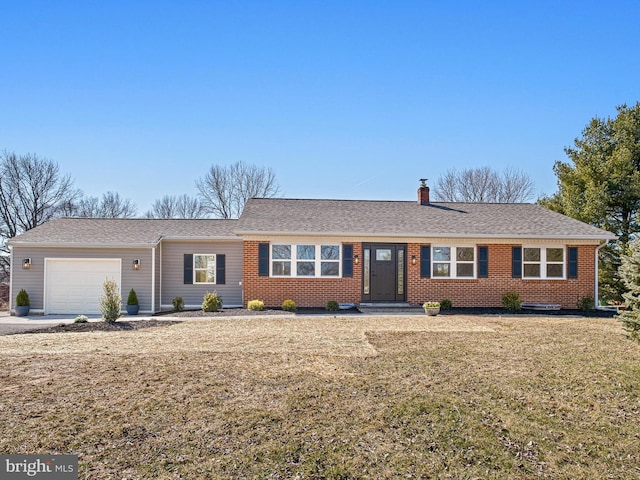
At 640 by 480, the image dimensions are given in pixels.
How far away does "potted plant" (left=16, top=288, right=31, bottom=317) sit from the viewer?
1488 cm

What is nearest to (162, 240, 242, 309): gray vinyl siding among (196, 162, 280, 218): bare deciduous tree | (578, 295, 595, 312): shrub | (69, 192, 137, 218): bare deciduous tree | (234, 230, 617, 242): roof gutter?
(234, 230, 617, 242): roof gutter

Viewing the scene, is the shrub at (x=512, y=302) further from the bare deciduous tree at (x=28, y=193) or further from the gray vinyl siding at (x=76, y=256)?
the bare deciduous tree at (x=28, y=193)

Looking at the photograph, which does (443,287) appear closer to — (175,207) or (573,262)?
(573,262)

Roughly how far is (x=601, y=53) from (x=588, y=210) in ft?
32.7

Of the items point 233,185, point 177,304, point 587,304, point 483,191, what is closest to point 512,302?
point 587,304

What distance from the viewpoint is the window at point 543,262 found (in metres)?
15.5

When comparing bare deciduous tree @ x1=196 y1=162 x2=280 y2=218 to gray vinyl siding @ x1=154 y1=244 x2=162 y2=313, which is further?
bare deciduous tree @ x1=196 y1=162 x2=280 y2=218

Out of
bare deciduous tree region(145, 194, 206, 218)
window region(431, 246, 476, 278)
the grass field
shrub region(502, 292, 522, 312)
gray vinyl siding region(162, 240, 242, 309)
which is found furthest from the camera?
bare deciduous tree region(145, 194, 206, 218)

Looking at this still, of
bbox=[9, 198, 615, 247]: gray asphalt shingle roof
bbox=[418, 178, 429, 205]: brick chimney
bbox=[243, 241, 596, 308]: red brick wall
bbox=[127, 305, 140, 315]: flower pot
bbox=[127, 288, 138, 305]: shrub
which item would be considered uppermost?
bbox=[418, 178, 429, 205]: brick chimney

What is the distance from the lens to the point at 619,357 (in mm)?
7289

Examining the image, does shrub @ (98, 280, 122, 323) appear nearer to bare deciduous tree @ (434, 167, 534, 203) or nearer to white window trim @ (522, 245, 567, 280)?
white window trim @ (522, 245, 567, 280)

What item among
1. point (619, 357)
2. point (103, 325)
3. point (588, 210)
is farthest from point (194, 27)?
point (588, 210)

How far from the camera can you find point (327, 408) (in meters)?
4.81

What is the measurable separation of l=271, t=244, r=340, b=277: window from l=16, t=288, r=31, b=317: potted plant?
29.2 feet
